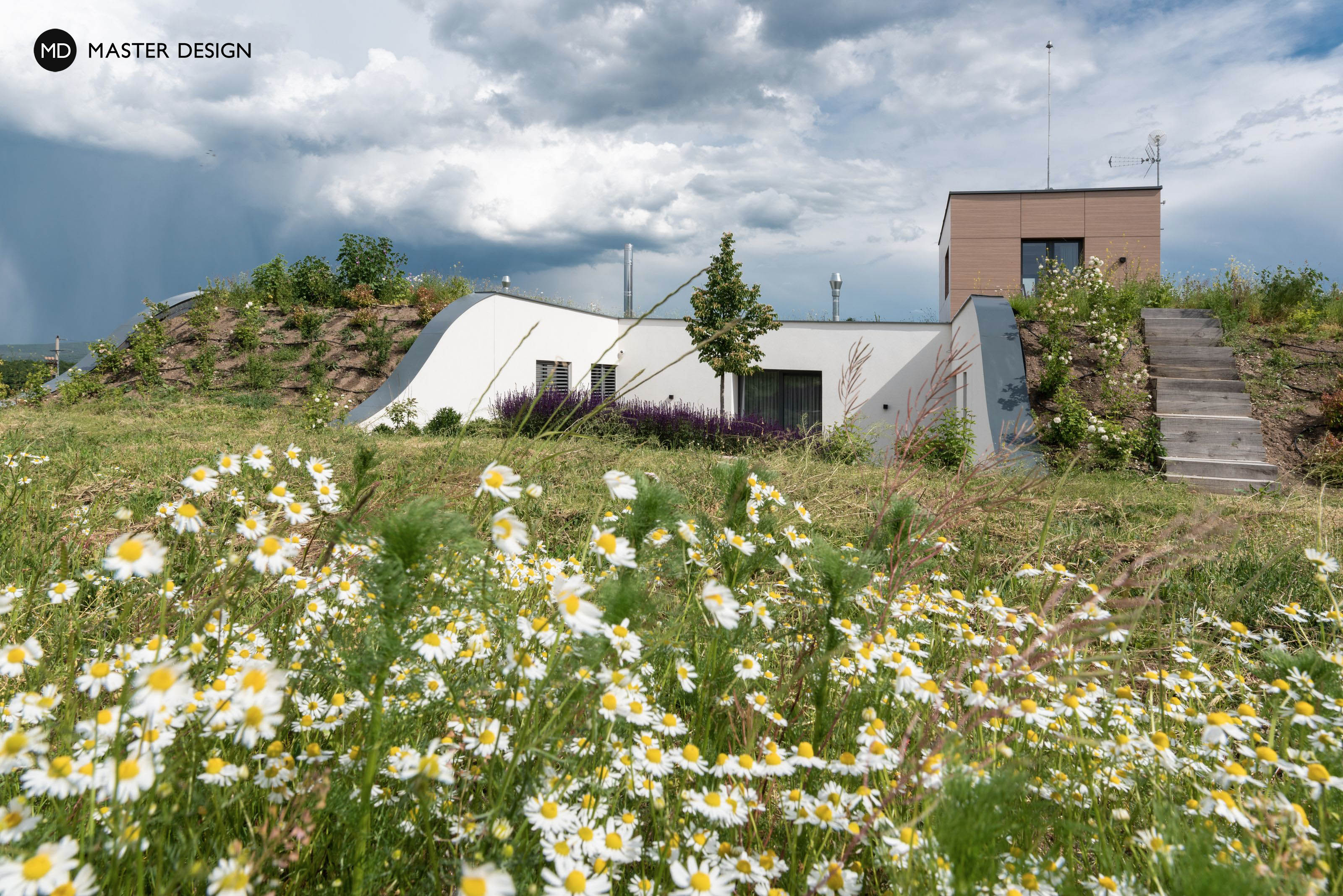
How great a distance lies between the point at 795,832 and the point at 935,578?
1.55 metres

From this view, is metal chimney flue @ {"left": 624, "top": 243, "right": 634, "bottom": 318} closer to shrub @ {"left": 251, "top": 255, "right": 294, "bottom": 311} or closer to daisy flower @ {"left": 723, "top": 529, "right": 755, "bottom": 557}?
shrub @ {"left": 251, "top": 255, "right": 294, "bottom": 311}

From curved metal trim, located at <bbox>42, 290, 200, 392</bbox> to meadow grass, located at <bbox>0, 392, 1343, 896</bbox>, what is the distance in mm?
13819

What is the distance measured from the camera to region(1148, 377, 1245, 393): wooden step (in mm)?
9914

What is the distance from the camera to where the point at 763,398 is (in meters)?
17.8

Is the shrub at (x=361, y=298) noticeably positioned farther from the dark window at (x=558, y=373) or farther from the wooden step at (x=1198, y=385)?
the wooden step at (x=1198, y=385)

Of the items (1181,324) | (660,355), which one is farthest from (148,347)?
(1181,324)

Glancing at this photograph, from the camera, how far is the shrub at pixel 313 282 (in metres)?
15.4

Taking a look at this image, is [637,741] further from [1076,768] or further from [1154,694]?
[1154,694]

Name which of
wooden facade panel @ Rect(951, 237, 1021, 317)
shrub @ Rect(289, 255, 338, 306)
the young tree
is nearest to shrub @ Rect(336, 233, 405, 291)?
shrub @ Rect(289, 255, 338, 306)

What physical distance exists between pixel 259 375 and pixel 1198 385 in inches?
639

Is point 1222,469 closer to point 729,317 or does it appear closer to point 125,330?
point 729,317

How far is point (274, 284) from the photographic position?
51.3 feet

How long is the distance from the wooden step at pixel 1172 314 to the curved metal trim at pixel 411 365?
42.2ft

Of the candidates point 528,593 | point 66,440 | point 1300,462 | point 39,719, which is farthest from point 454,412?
point 1300,462
